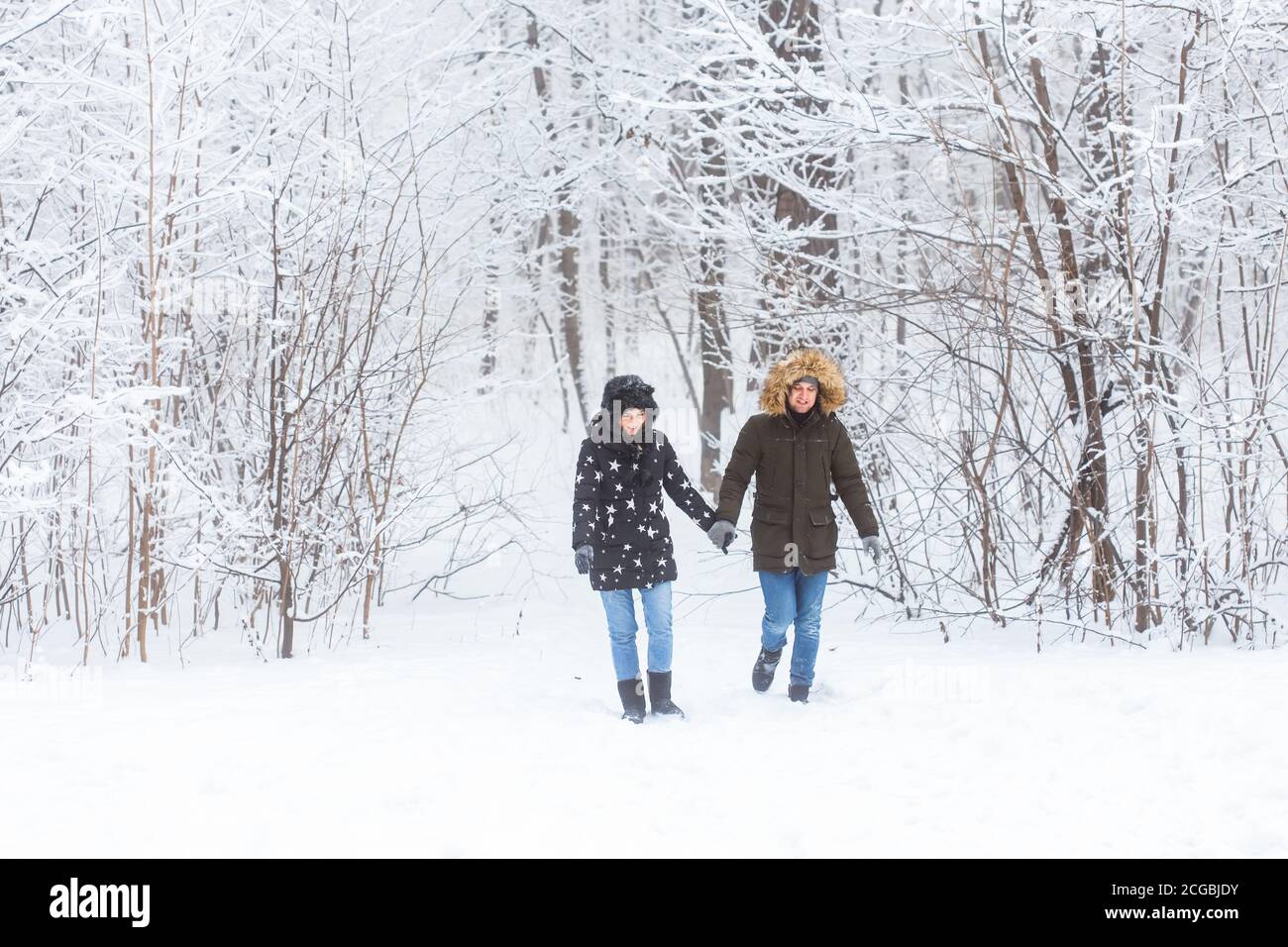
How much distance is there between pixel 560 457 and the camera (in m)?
16.8

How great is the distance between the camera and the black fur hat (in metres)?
4.97

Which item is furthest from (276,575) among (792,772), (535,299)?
(535,299)

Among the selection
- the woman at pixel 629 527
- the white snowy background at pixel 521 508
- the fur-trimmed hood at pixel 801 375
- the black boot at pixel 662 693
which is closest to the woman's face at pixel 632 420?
the woman at pixel 629 527

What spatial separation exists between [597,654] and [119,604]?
331cm

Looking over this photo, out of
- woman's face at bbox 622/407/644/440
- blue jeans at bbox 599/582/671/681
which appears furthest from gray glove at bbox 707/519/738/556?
woman's face at bbox 622/407/644/440

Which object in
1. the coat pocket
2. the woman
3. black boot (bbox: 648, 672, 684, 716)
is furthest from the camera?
the coat pocket

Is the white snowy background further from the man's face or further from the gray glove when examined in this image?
the man's face

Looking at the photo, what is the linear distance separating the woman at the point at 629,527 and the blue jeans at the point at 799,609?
51cm

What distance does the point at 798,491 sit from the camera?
523 cm

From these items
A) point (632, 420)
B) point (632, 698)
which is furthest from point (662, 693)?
point (632, 420)

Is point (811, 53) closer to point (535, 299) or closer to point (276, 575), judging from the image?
point (276, 575)

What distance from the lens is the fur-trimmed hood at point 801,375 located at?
17.1 ft

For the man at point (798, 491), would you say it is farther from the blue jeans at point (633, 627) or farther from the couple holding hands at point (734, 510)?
the blue jeans at point (633, 627)
